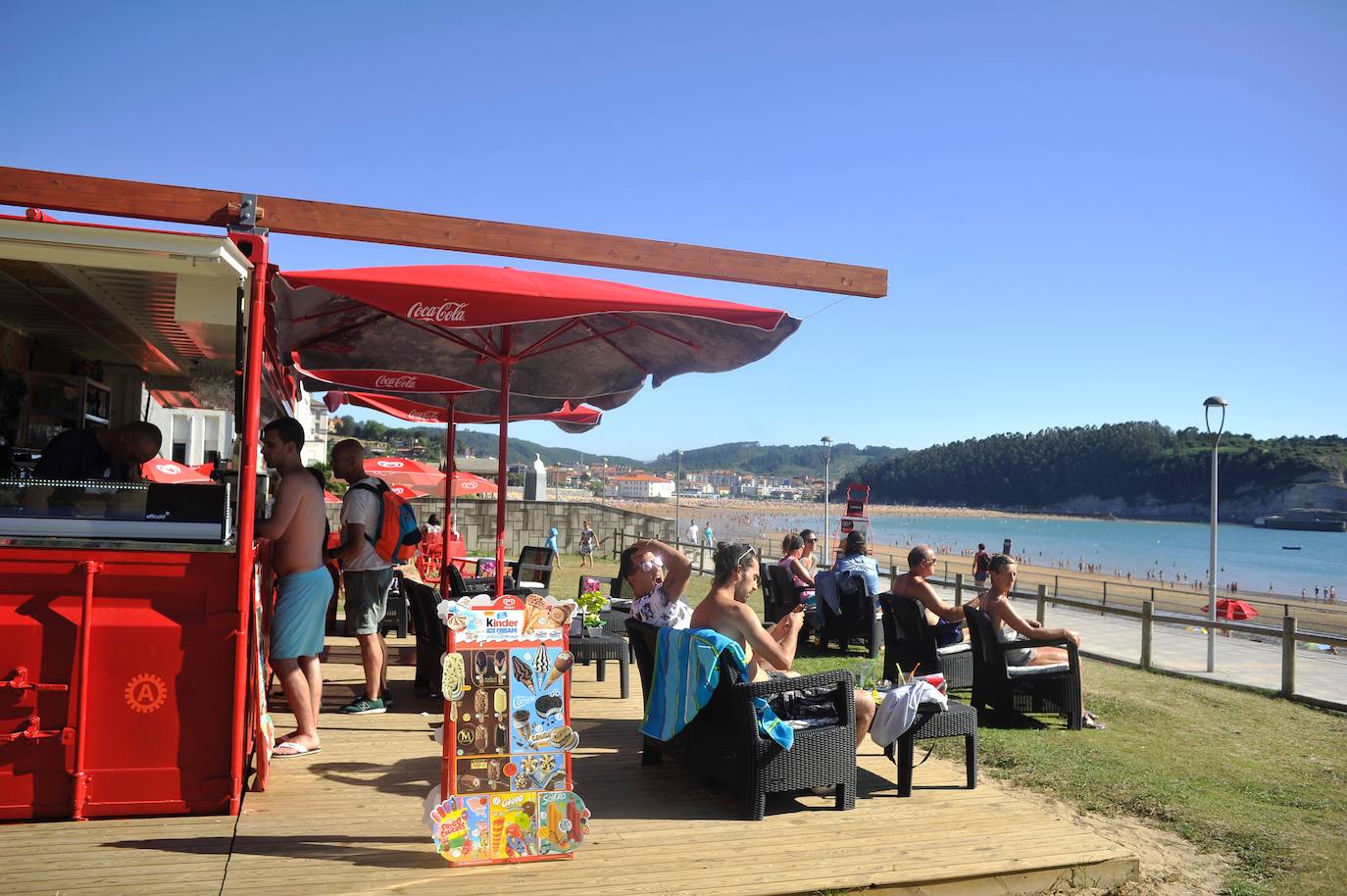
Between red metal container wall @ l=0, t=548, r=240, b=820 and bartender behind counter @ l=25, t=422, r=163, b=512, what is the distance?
155 cm

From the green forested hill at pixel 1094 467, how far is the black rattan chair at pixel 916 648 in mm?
119883

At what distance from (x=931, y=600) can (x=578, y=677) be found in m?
2.81

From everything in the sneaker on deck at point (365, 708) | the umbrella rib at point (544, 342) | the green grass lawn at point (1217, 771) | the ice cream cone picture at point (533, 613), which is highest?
the umbrella rib at point (544, 342)

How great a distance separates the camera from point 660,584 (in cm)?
594

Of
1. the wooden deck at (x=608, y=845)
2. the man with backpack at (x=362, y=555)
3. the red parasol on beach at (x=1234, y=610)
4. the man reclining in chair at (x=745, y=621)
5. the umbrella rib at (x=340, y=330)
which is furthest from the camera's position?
the red parasol on beach at (x=1234, y=610)

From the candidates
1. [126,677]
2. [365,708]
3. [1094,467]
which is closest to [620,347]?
[365,708]

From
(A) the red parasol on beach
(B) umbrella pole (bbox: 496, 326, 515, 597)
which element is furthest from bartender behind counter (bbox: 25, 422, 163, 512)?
(A) the red parasol on beach

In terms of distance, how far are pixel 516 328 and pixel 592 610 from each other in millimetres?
2157

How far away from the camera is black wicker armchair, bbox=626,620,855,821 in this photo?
3994mm

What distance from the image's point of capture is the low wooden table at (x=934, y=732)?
448 cm

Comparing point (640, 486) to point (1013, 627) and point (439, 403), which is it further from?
point (1013, 627)

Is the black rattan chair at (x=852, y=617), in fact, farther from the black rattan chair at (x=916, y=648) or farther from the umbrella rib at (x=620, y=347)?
the umbrella rib at (x=620, y=347)

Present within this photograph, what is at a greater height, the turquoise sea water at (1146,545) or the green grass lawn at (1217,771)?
the green grass lawn at (1217,771)

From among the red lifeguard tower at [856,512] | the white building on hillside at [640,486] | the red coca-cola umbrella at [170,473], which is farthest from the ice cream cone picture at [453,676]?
the white building on hillside at [640,486]
